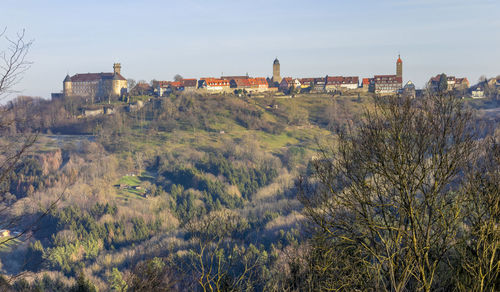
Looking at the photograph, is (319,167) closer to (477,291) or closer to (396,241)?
(396,241)

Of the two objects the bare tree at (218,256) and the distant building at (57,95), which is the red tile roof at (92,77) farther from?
the bare tree at (218,256)

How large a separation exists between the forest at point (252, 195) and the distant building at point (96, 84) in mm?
10681

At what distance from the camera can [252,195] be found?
3821 inches

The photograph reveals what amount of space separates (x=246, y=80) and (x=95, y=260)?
93393 mm

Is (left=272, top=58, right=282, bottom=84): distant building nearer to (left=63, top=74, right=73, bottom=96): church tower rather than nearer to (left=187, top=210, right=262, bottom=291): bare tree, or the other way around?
(left=63, top=74, right=73, bottom=96): church tower

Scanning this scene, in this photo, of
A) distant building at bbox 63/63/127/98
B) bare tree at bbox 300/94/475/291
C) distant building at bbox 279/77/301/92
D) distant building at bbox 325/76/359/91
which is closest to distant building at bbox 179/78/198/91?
distant building at bbox 63/63/127/98

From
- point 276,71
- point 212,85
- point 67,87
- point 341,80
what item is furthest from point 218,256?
point 276,71

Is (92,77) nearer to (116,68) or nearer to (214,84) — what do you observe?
(116,68)

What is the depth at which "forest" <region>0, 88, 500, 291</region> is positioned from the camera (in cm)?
1080

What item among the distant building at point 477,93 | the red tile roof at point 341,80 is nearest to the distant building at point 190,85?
the red tile roof at point 341,80

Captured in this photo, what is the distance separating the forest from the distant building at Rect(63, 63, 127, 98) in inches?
421

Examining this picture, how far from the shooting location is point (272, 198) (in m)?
88.5

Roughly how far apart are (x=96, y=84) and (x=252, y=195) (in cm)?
7146

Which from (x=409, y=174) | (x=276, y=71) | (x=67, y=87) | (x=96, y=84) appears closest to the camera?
(x=409, y=174)
